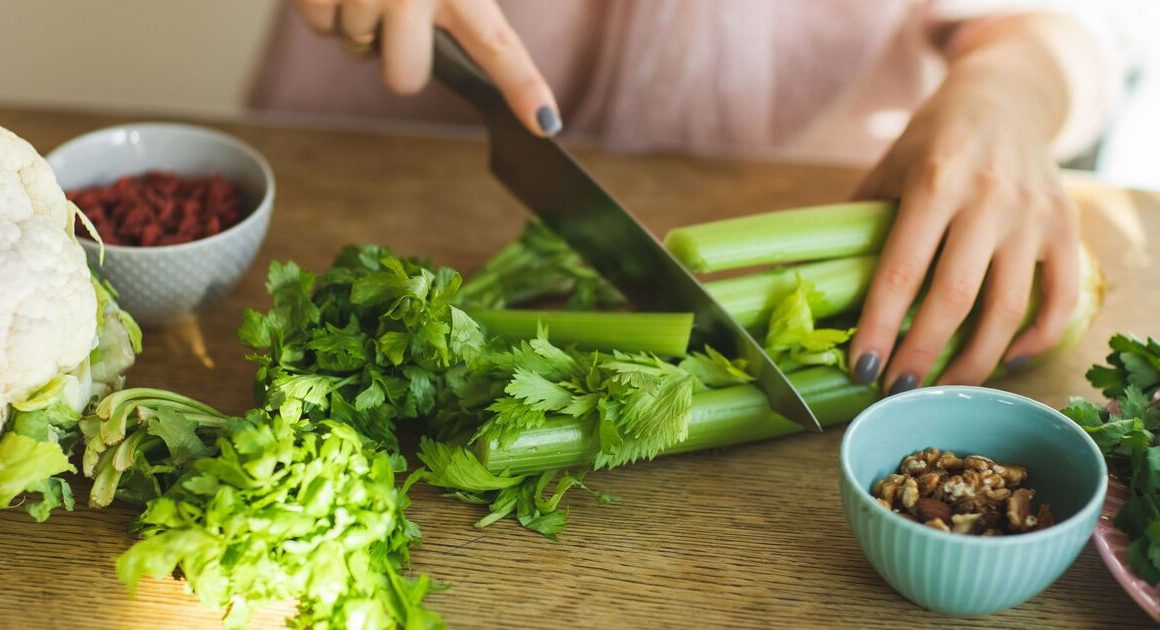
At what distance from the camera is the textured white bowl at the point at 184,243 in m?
1.31

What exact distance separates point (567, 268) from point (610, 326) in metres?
0.23

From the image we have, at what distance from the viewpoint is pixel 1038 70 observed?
1603 millimetres

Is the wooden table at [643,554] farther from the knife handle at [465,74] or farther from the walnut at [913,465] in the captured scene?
the knife handle at [465,74]

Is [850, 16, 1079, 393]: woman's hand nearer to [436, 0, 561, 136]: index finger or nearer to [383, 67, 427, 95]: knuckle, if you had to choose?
[436, 0, 561, 136]: index finger

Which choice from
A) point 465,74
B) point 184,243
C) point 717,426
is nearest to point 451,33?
point 465,74

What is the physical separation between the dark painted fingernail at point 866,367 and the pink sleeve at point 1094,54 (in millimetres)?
679

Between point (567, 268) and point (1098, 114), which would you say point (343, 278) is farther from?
point (1098, 114)

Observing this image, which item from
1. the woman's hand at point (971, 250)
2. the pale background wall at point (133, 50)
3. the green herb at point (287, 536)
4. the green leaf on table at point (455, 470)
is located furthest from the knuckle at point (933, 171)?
the pale background wall at point (133, 50)

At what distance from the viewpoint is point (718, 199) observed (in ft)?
5.88

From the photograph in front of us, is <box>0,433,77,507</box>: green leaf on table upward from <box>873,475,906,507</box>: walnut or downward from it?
downward

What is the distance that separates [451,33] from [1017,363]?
0.95m

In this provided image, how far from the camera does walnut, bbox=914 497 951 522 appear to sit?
993 mm

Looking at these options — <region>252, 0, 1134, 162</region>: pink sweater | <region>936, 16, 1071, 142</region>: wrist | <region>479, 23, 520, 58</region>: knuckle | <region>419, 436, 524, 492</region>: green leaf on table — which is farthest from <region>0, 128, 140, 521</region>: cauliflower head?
<region>936, 16, 1071, 142</region>: wrist

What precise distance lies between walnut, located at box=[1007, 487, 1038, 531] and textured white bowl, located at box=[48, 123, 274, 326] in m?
1.01
